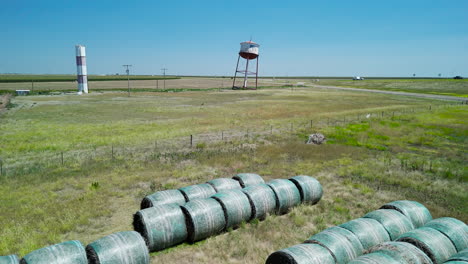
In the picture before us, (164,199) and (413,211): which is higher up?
(413,211)

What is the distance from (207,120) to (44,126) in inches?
699

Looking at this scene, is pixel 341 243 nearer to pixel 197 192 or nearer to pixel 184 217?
pixel 184 217

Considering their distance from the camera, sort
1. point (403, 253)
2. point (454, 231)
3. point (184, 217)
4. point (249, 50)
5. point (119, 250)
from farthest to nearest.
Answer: point (249, 50), point (184, 217), point (454, 231), point (119, 250), point (403, 253)

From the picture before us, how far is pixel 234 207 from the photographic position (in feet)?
33.4

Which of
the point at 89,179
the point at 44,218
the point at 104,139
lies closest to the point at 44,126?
the point at 104,139

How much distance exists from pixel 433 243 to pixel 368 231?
156 cm

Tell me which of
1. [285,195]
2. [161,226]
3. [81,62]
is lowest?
[161,226]

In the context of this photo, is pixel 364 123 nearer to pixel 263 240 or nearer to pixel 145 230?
pixel 263 240

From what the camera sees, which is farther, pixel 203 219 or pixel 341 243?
pixel 203 219

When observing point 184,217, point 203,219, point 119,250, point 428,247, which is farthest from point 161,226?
point 428,247

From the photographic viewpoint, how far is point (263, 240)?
970 cm

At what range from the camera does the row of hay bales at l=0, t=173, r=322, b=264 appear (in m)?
7.14

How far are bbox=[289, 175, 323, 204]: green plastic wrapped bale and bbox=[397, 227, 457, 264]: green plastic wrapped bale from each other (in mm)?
4455

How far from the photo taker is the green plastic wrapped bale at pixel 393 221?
874 cm
